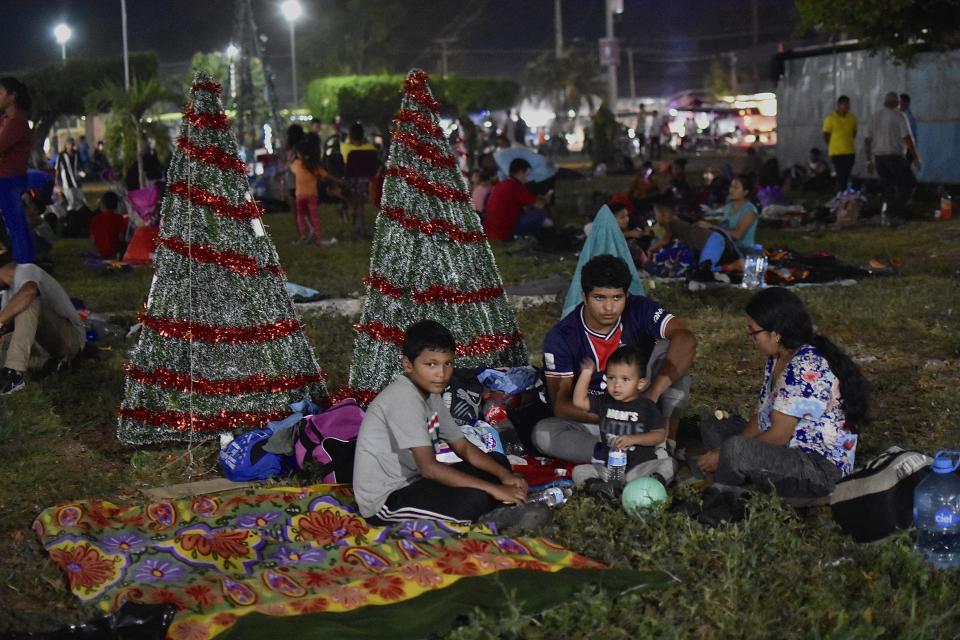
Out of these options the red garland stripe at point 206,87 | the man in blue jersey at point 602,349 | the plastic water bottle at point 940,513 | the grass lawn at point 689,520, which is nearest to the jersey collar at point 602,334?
the man in blue jersey at point 602,349

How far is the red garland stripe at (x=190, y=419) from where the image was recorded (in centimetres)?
784

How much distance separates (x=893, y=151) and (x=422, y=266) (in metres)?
12.1

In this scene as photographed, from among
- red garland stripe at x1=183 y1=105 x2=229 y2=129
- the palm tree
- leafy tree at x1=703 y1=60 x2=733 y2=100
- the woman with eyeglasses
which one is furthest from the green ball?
leafy tree at x1=703 y1=60 x2=733 y2=100

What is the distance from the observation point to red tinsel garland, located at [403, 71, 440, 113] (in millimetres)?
8281

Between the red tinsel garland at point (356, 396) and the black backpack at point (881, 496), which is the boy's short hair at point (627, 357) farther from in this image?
the red tinsel garland at point (356, 396)

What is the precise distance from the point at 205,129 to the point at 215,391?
5.52 ft

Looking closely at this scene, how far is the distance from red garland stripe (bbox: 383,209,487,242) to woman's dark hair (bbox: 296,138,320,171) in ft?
33.4

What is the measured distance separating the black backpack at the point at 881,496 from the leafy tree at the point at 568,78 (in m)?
75.0

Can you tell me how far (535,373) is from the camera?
7.94 metres

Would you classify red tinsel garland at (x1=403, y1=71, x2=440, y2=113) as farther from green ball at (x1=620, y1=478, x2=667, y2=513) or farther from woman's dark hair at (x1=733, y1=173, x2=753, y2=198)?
woman's dark hair at (x1=733, y1=173, x2=753, y2=198)

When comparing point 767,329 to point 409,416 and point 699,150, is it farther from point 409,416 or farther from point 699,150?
point 699,150

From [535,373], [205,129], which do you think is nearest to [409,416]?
[535,373]

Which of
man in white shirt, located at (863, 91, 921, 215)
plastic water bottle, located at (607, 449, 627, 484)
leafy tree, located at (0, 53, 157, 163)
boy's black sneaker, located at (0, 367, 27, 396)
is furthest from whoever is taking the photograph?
leafy tree, located at (0, 53, 157, 163)

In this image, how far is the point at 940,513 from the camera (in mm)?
5203
